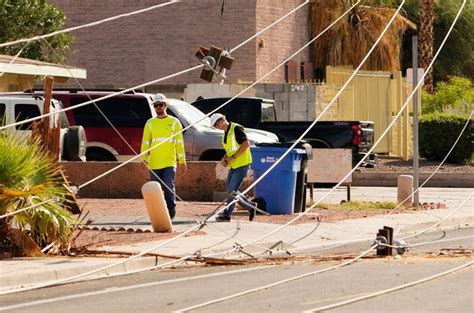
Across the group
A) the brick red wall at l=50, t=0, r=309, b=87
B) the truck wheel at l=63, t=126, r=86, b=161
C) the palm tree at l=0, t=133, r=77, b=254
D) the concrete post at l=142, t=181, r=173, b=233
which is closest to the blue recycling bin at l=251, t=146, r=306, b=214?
the concrete post at l=142, t=181, r=173, b=233

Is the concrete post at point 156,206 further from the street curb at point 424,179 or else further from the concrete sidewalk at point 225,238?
the street curb at point 424,179

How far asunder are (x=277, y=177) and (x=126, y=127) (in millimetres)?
7418

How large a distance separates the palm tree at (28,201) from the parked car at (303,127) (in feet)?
55.6

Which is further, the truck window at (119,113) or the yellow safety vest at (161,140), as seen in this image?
the truck window at (119,113)

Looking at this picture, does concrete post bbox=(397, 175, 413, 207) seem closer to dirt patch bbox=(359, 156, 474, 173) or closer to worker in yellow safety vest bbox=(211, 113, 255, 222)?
worker in yellow safety vest bbox=(211, 113, 255, 222)

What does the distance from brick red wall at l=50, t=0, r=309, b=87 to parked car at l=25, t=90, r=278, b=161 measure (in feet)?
45.3

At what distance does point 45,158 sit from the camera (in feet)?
51.6

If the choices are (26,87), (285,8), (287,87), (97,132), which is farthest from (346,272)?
(285,8)

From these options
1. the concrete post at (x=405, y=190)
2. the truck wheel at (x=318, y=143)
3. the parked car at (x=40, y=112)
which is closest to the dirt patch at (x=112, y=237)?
the concrete post at (x=405, y=190)

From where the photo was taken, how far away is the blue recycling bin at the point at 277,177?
72.6ft

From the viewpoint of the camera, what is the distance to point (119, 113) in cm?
2906

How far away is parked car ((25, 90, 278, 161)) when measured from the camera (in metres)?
28.6

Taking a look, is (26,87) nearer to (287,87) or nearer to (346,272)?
(287,87)

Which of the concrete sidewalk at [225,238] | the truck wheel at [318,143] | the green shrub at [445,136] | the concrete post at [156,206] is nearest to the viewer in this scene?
the concrete sidewalk at [225,238]
